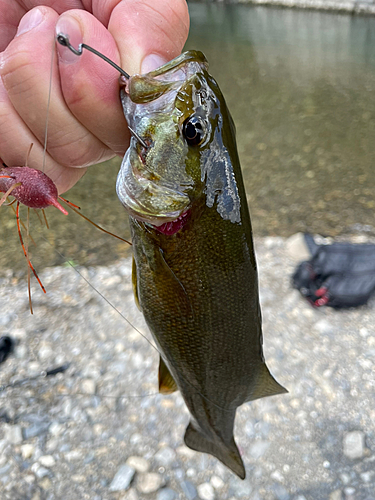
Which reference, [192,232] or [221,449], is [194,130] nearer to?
[192,232]

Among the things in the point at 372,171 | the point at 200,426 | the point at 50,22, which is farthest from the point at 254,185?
the point at 50,22

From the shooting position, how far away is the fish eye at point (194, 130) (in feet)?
4.08

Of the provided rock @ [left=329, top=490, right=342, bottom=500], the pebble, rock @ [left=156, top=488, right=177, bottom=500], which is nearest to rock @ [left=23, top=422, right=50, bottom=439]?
rock @ [left=156, top=488, right=177, bottom=500]

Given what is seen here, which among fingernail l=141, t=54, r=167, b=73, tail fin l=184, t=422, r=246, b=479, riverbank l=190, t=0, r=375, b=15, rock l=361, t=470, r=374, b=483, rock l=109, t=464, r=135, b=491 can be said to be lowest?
riverbank l=190, t=0, r=375, b=15

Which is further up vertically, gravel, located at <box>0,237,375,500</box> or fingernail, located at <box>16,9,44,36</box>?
fingernail, located at <box>16,9,44,36</box>

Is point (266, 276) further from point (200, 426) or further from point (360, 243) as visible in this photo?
point (200, 426)

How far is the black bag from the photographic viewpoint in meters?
3.84

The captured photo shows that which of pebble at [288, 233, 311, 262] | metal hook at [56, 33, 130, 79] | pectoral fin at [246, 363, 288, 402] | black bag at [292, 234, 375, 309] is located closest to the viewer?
metal hook at [56, 33, 130, 79]

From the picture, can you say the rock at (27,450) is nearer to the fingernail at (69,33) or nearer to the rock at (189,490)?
the rock at (189,490)

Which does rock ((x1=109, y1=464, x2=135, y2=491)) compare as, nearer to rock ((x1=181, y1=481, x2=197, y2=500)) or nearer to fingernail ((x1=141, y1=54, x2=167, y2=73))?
rock ((x1=181, y1=481, x2=197, y2=500))

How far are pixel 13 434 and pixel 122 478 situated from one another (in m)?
0.81

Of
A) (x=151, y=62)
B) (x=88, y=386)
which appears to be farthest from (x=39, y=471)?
(x=151, y=62)

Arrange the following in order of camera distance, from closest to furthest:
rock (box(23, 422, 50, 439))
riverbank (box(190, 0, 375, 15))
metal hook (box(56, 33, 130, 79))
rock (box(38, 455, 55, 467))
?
metal hook (box(56, 33, 130, 79)) < rock (box(38, 455, 55, 467)) < rock (box(23, 422, 50, 439)) < riverbank (box(190, 0, 375, 15))

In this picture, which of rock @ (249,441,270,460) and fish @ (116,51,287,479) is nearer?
fish @ (116,51,287,479)
